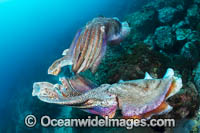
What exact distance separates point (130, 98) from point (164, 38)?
5.27 meters

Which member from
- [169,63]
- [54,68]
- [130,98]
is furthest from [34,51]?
[130,98]

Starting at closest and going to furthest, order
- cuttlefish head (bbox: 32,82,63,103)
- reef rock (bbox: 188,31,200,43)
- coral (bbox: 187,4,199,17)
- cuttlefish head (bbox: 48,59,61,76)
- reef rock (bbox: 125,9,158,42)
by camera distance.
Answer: cuttlefish head (bbox: 32,82,63,103), cuttlefish head (bbox: 48,59,61,76), reef rock (bbox: 188,31,200,43), coral (bbox: 187,4,199,17), reef rock (bbox: 125,9,158,42)

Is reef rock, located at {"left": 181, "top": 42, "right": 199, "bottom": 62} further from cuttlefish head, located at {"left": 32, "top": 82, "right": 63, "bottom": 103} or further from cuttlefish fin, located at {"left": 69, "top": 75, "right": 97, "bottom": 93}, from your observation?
cuttlefish head, located at {"left": 32, "top": 82, "right": 63, "bottom": 103}

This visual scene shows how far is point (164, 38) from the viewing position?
21.9ft

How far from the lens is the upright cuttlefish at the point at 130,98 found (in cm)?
208

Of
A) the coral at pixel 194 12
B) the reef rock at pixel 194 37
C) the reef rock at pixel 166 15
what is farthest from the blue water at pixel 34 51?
the reef rock at pixel 194 37

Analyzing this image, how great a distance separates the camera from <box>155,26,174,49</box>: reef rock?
6.40 metres

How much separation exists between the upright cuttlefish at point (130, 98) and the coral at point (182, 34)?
186 inches

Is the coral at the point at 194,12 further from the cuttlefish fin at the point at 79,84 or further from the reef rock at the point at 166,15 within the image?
the cuttlefish fin at the point at 79,84

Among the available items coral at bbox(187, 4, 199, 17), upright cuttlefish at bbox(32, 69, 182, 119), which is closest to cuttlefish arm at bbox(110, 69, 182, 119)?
upright cuttlefish at bbox(32, 69, 182, 119)

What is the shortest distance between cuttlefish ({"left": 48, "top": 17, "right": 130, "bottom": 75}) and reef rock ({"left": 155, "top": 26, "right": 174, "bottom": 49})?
4.30 m

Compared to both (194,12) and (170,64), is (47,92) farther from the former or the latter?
(194,12)

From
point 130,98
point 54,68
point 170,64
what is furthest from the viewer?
point 170,64

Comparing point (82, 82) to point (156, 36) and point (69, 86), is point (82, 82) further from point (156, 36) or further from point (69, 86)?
point (156, 36)
